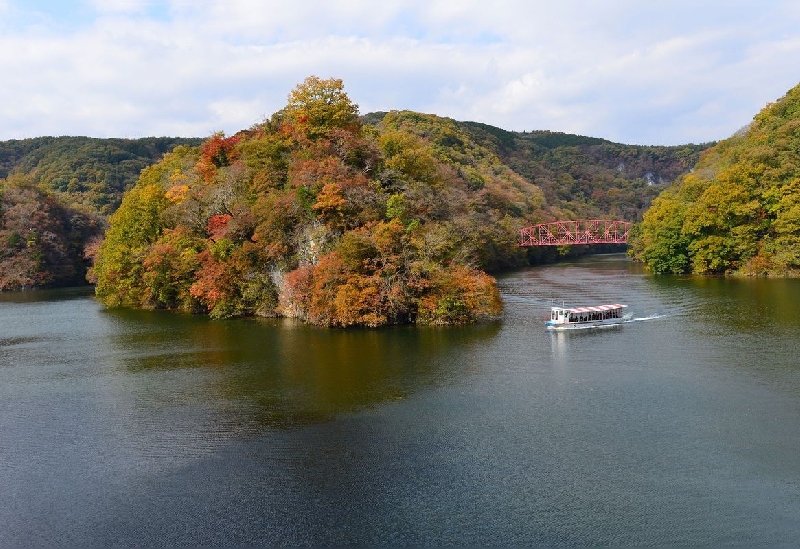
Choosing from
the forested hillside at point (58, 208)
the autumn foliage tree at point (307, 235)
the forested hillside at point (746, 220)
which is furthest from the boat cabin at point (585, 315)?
the forested hillside at point (58, 208)

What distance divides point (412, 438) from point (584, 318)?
21777mm

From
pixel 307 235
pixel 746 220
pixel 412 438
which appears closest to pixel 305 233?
pixel 307 235

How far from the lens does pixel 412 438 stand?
2120 centimetres

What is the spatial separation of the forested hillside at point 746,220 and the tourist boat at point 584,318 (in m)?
31.0

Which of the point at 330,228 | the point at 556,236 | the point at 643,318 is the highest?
the point at 330,228

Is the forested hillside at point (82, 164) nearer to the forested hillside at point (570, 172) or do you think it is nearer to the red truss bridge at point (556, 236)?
the forested hillside at point (570, 172)

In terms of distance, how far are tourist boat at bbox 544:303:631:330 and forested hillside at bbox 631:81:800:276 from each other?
1220 inches

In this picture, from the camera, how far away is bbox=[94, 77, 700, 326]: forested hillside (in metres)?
40.8

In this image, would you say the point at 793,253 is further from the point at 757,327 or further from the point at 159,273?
the point at 159,273

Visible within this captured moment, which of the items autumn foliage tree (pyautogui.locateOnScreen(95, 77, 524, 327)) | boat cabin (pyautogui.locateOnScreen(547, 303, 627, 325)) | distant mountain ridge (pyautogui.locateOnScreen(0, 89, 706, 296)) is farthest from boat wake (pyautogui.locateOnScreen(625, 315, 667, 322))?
distant mountain ridge (pyautogui.locateOnScreen(0, 89, 706, 296))

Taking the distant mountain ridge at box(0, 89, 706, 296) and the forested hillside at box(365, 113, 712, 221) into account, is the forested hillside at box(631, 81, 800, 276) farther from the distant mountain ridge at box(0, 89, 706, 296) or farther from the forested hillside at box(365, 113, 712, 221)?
the forested hillside at box(365, 113, 712, 221)

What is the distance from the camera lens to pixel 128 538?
1577 cm

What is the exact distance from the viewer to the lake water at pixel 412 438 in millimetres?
15992

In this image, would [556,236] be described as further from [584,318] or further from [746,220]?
[584,318]
